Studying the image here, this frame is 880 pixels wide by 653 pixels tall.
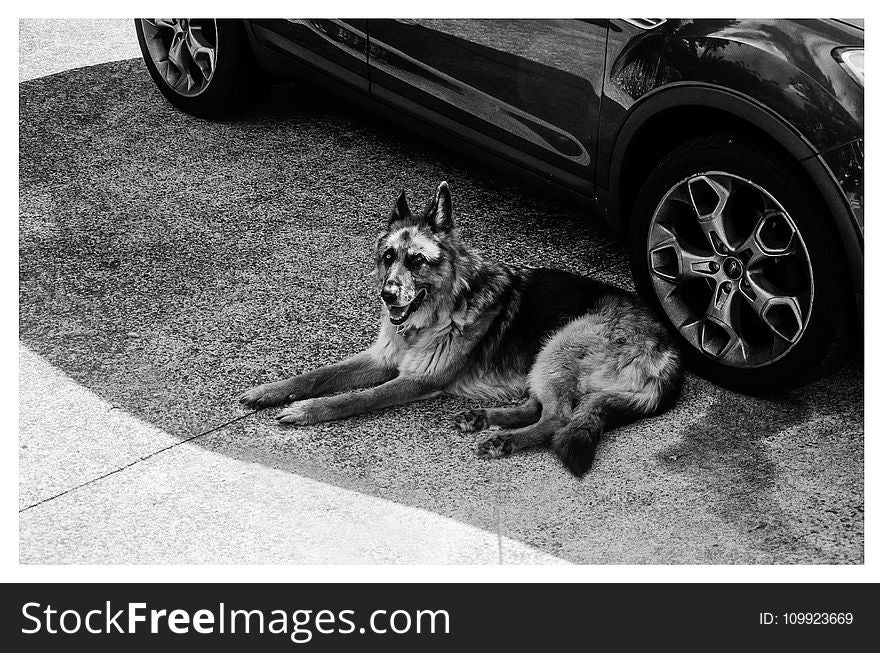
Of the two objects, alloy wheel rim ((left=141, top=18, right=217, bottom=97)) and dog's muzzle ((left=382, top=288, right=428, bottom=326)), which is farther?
alloy wheel rim ((left=141, top=18, right=217, bottom=97))

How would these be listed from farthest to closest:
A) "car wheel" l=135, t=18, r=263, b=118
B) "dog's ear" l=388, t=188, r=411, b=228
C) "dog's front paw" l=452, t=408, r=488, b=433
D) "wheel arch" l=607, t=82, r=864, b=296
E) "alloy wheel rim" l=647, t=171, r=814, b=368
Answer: "car wheel" l=135, t=18, r=263, b=118 → "dog's ear" l=388, t=188, r=411, b=228 → "dog's front paw" l=452, t=408, r=488, b=433 → "alloy wheel rim" l=647, t=171, r=814, b=368 → "wheel arch" l=607, t=82, r=864, b=296

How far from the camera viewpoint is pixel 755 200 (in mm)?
4543

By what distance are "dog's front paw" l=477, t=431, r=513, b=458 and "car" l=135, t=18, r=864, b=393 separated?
38.5 inches

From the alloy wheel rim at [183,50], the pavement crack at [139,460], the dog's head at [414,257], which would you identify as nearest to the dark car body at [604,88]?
the alloy wheel rim at [183,50]

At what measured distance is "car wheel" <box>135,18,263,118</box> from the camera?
685cm

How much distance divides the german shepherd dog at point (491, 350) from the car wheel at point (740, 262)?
0.20 m

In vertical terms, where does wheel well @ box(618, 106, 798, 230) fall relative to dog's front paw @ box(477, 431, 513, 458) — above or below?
above

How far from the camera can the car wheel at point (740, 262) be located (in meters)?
4.21

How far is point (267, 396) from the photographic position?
15.5 feet

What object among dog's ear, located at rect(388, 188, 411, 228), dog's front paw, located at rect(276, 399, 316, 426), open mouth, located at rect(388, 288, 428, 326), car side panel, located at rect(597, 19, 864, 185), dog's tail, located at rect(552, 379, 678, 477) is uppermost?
car side panel, located at rect(597, 19, 864, 185)

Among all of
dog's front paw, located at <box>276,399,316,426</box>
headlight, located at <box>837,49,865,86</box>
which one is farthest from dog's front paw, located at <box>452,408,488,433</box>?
headlight, located at <box>837,49,865,86</box>

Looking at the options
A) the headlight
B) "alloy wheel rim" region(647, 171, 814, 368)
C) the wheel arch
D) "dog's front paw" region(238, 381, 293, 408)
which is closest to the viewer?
the headlight

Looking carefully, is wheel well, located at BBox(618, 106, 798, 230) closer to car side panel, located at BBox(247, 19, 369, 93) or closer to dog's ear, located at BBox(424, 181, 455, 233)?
dog's ear, located at BBox(424, 181, 455, 233)
